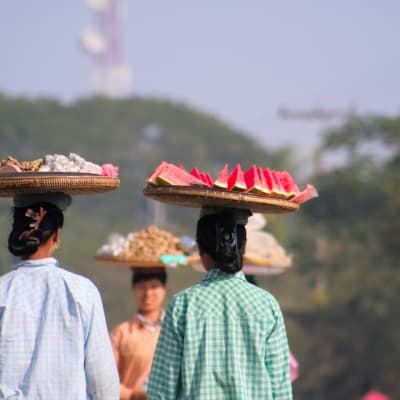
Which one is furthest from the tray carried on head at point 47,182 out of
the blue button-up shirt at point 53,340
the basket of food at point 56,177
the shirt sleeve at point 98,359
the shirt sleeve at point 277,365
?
the shirt sleeve at point 277,365

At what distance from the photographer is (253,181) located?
617cm

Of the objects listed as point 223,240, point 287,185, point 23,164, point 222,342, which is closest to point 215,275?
point 223,240

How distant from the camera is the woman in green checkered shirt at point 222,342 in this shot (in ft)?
19.3

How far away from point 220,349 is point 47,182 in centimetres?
100

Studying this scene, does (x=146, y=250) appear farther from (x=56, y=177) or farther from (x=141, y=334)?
(x=56, y=177)

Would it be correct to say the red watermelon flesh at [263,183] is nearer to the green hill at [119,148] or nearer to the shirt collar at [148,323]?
the shirt collar at [148,323]

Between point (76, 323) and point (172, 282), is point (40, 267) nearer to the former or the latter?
point (76, 323)

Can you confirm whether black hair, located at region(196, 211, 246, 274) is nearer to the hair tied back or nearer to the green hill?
the hair tied back

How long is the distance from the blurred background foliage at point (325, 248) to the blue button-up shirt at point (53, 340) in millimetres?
25376

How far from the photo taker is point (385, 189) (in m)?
36.8

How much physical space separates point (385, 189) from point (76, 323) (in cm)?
3138

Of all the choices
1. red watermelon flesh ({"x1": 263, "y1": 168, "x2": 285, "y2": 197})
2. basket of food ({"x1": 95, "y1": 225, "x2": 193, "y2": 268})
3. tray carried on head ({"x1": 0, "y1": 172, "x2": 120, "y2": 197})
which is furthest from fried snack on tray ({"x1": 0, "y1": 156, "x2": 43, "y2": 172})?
basket of food ({"x1": 95, "y1": 225, "x2": 193, "y2": 268})

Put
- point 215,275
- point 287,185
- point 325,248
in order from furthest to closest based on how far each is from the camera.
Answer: point 325,248 → point 287,185 → point 215,275

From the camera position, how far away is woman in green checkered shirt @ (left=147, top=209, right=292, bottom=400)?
19.3 feet
